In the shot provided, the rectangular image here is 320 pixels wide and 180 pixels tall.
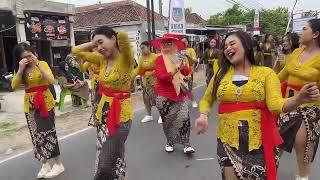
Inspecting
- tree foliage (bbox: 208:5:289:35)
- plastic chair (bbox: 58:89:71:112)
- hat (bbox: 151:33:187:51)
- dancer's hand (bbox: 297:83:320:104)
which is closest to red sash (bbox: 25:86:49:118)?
hat (bbox: 151:33:187:51)

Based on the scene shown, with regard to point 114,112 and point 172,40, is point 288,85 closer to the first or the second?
point 114,112

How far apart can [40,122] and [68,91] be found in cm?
679

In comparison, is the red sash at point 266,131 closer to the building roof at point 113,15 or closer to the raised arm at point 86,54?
the raised arm at point 86,54

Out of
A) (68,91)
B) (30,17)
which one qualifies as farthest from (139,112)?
(30,17)

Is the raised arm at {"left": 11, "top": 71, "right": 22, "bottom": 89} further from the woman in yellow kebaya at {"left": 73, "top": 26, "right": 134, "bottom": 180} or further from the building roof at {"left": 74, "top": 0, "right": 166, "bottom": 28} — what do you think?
the building roof at {"left": 74, "top": 0, "right": 166, "bottom": 28}

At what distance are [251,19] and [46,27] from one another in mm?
44969

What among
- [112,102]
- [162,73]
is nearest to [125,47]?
[112,102]

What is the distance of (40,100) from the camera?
5.73 meters

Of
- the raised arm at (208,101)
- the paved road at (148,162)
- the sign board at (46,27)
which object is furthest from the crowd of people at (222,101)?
the sign board at (46,27)

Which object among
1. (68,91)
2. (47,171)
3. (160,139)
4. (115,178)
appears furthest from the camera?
(68,91)

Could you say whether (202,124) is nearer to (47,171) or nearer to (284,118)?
(284,118)

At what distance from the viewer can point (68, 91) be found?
495 inches

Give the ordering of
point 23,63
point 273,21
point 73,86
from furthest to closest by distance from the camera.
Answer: point 273,21
point 73,86
point 23,63

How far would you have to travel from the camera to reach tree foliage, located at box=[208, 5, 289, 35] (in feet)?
195
